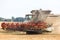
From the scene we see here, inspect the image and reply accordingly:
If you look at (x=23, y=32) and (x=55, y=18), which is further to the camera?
(x=55, y=18)

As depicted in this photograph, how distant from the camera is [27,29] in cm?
1628

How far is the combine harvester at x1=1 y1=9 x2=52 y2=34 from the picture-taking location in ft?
53.3

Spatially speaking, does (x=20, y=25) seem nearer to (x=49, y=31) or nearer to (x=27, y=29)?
(x=27, y=29)

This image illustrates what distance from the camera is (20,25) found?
16766 mm

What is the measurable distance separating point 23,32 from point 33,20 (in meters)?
1.66

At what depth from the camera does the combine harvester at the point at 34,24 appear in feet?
53.3

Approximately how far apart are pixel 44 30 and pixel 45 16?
249 centimetres

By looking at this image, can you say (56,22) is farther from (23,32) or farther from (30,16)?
(23,32)

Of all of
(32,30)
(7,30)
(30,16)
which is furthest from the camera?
(30,16)

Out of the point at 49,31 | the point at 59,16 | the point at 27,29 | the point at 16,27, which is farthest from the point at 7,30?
the point at 59,16

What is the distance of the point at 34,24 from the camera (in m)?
16.4

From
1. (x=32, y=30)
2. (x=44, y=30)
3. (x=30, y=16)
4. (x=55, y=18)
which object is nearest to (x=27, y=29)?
(x=32, y=30)

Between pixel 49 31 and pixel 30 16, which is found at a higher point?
pixel 30 16

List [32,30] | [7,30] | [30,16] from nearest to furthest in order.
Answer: [32,30]
[7,30]
[30,16]
